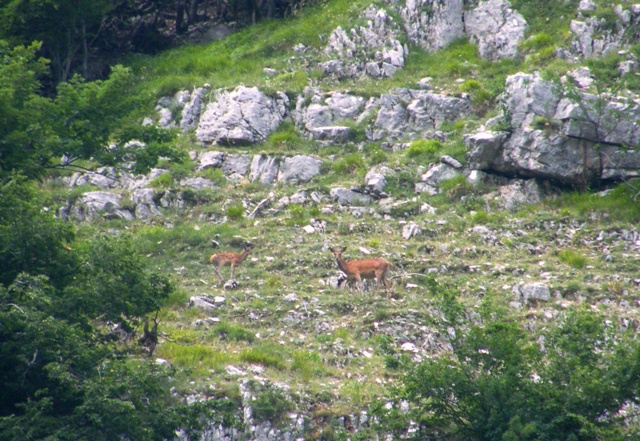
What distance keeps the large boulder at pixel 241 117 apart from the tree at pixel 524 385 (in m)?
14.0

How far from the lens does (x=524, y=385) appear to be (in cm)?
1284

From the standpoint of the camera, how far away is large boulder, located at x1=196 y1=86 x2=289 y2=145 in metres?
26.5

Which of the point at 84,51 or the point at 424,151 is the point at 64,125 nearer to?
the point at 424,151

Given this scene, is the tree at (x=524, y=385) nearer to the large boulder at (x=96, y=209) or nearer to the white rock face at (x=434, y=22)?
the large boulder at (x=96, y=209)

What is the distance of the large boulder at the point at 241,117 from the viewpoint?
26516 mm

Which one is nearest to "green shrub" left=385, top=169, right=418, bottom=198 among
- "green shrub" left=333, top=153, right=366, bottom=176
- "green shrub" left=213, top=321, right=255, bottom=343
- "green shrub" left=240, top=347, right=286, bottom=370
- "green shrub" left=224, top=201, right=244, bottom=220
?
"green shrub" left=333, top=153, right=366, bottom=176

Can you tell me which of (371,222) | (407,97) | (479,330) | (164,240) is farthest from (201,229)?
(479,330)

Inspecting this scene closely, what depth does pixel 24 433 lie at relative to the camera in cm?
1188

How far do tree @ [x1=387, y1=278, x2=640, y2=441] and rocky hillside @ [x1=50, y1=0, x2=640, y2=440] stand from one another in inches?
33.9

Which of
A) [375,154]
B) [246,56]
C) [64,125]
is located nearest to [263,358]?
[64,125]

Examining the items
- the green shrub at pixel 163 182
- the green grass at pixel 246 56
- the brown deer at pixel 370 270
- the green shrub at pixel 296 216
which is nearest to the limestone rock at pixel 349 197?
the green shrub at pixel 296 216

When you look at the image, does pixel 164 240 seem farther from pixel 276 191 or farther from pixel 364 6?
pixel 364 6

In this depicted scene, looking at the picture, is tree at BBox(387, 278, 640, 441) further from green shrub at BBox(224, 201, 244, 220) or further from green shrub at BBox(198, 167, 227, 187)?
green shrub at BBox(198, 167, 227, 187)

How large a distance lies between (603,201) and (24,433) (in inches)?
614
